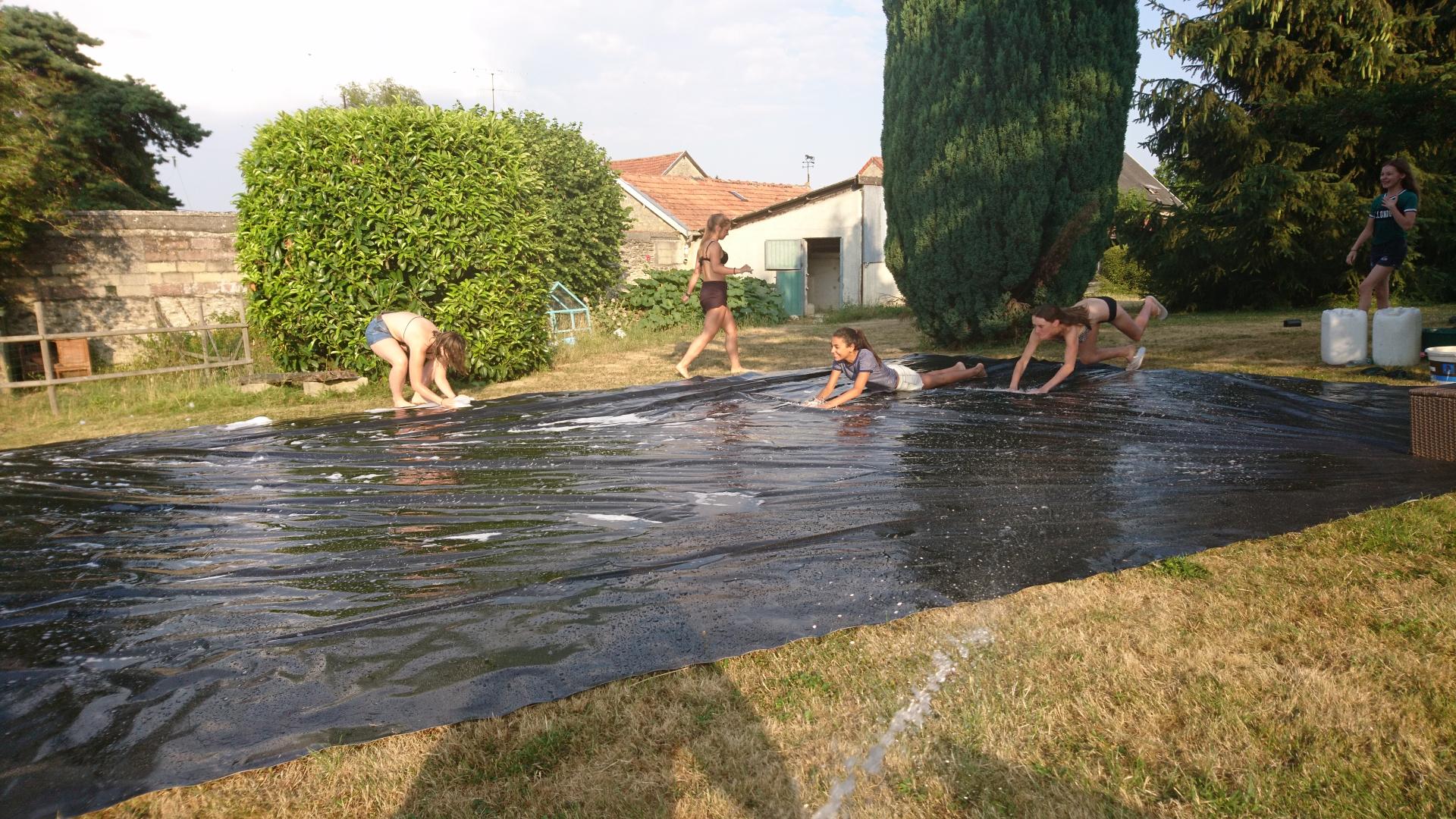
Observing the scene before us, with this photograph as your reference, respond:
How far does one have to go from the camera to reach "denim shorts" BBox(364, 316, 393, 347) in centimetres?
751

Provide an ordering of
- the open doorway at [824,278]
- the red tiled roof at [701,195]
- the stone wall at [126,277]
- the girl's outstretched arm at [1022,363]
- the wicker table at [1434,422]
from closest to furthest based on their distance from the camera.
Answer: the wicker table at [1434,422] → the girl's outstretched arm at [1022,363] → the stone wall at [126,277] → the red tiled roof at [701,195] → the open doorway at [824,278]

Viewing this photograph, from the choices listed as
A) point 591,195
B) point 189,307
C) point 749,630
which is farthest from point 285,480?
point 591,195

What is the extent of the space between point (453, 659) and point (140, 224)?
10868 mm

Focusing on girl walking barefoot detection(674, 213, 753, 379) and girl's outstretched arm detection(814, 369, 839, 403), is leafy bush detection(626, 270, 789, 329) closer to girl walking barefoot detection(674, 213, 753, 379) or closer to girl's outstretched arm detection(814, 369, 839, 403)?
girl walking barefoot detection(674, 213, 753, 379)

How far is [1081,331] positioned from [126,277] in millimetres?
10884

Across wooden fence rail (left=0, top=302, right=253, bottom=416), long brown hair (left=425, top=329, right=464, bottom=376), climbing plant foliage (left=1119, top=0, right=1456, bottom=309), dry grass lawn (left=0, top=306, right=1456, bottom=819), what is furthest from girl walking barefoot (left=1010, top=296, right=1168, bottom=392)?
wooden fence rail (left=0, top=302, right=253, bottom=416)

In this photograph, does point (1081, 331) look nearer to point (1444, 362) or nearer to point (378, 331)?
point (1444, 362)

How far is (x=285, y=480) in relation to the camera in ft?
15.2

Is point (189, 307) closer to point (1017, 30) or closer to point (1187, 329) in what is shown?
point (1017, 30)

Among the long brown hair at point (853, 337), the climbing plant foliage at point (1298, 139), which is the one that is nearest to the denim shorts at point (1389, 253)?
the long brown hair at point (853, 337)

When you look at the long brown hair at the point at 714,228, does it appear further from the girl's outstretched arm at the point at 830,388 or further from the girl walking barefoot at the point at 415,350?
the girl's outstretched arm at the point at 830,388

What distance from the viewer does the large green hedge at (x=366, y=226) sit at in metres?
8.50

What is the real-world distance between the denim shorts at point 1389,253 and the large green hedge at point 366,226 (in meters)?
8.17

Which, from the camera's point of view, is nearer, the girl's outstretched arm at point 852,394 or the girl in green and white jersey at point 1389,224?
the girl's outstretched arm at point 852,394
